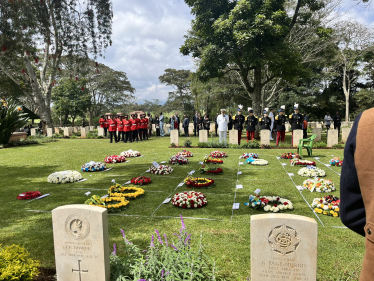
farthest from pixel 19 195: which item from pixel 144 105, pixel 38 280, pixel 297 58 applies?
pixel 144 105

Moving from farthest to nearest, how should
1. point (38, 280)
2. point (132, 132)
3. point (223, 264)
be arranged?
point (132, 132) < point (223, 264) < point (38, 280)

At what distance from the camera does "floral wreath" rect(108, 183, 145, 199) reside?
20.5 ft

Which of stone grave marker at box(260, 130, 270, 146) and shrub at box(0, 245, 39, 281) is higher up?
stone grave marker at box(260, 130, 270, 146)

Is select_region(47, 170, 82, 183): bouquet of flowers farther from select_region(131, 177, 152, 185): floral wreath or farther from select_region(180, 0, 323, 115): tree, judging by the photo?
select_region(180, 0, 323, 115): tree

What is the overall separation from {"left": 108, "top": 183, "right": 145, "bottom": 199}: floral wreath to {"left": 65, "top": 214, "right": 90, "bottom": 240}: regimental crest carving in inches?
128

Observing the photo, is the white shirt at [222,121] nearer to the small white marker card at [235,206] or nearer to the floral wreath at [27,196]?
the small white marker card at [235,206]

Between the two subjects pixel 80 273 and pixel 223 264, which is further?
pixel 223 264

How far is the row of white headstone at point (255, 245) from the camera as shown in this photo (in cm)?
247

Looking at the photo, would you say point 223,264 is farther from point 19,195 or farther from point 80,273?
point 19,195

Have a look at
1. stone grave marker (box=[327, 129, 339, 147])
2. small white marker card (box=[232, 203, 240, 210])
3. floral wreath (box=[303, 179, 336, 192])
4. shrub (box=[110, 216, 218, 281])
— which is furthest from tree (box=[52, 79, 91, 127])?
shrub (box=[110, 216, 218, 281])

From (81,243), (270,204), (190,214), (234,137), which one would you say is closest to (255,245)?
(81,243)

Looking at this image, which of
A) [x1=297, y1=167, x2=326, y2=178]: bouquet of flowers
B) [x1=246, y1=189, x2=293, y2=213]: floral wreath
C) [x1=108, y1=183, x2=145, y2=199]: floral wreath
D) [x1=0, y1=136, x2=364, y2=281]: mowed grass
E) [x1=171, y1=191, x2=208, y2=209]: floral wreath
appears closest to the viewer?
[x1=0, y1=136, x2=364, y2=281]: mowed grass

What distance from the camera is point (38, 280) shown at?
3.22 m

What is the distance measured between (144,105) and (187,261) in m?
61.1
